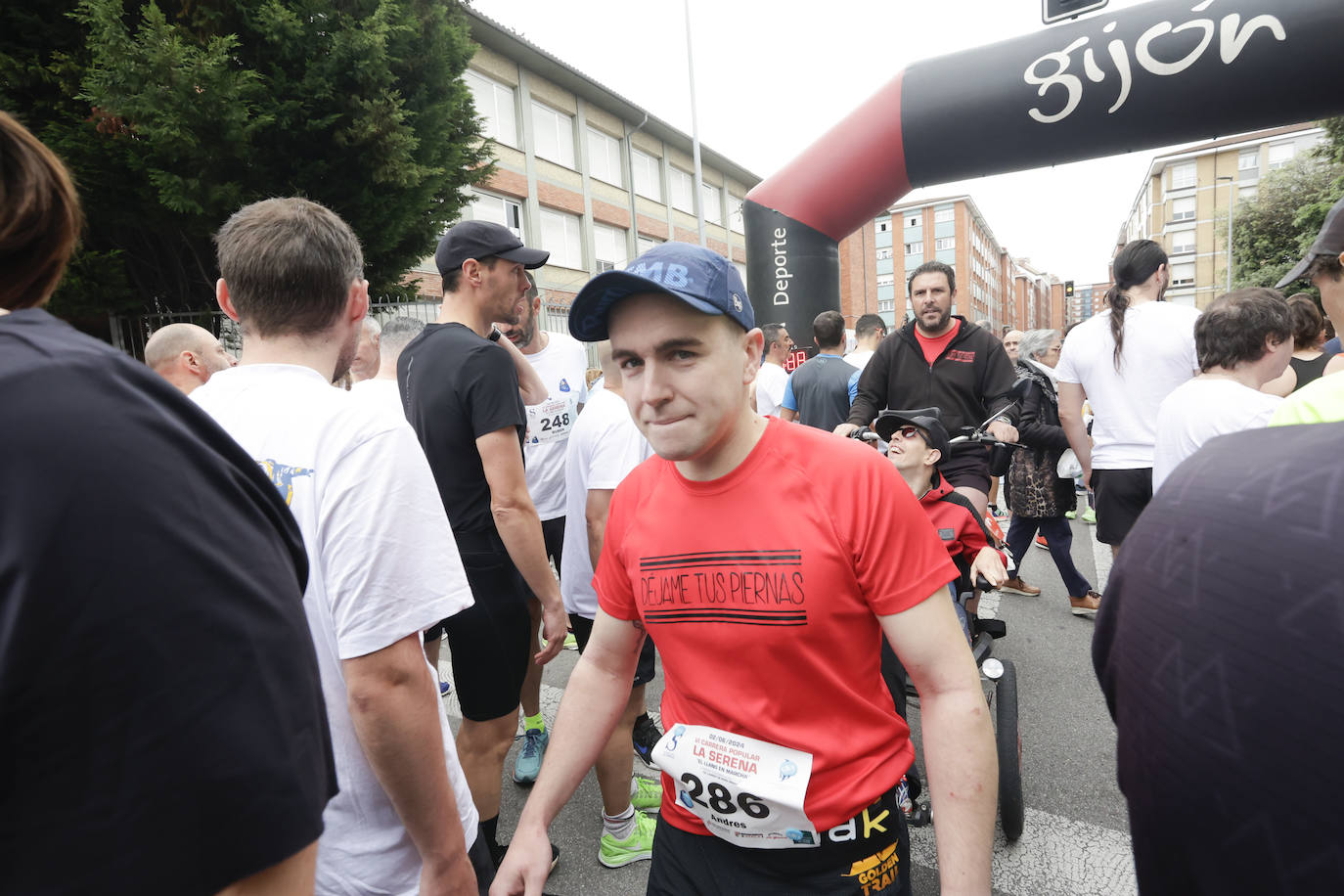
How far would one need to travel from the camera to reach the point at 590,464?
2.95 m

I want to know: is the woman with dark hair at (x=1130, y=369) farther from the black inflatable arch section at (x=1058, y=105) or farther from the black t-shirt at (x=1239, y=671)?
the black t-shirt at (x=1239, y=671)

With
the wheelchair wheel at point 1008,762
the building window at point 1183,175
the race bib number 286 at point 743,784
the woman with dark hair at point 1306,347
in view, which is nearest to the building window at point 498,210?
the woman with dark hair at point 1306,347

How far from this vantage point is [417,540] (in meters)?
1.43

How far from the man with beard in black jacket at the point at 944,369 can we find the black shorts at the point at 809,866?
9.14ft

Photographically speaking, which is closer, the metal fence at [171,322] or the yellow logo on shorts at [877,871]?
the yellow logo on shorts at [877,871]

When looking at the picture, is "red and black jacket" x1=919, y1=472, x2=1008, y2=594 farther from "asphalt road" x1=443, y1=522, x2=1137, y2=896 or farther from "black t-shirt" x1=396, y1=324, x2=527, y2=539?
"black t-shirt" x1=396, y1=324, x2=527, y2=539

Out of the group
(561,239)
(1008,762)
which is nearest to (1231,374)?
(1008,762)

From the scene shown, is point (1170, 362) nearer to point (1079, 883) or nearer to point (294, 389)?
point (1079, 883)

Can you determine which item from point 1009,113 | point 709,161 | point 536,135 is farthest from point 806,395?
point 709,161

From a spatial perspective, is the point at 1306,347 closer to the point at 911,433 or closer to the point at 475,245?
the point at 911,433

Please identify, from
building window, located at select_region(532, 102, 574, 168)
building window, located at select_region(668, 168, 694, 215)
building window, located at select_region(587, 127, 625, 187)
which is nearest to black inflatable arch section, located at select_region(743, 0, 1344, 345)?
building window, located at select_region(532, 102, 574, 168)

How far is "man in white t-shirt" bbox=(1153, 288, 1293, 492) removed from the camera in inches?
110

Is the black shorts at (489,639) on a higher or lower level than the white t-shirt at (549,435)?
lower

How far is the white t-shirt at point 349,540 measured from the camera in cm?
135
